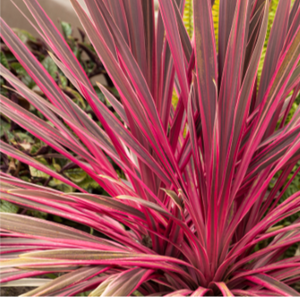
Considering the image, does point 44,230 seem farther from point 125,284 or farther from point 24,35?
point 24,35

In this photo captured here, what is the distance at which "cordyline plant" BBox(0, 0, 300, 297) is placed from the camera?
0.36m

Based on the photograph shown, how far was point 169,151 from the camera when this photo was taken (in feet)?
1.33

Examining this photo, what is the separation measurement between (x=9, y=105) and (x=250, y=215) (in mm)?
482

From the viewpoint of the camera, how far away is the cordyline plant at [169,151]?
358 mm

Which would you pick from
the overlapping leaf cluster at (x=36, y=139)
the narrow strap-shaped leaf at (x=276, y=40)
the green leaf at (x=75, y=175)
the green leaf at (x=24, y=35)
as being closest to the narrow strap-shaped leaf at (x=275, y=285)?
the narrow strap-shaped leaf at (x=276, y=40)

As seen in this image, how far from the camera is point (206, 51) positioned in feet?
1.18

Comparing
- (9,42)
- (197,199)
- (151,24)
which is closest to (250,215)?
(197,199)

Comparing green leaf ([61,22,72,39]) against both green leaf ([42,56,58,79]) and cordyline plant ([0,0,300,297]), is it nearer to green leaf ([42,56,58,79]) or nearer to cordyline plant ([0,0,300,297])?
green leaf ([42,56,58,79])

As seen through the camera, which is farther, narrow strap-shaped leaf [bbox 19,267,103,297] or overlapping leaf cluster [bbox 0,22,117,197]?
overlapping leaf cluster [bbox 0,22,117,197]

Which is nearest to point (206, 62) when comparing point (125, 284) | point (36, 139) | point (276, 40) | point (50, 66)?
point (276, 40)

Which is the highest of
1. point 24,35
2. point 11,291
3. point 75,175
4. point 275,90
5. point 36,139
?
point 24,35

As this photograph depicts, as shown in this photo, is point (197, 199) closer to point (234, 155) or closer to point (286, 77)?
point (234, 155)

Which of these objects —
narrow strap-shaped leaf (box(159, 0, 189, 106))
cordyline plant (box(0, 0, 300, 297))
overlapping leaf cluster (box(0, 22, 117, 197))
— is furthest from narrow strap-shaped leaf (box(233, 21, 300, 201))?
overlapping leaf cluster (box(0, 22, 117, 197))

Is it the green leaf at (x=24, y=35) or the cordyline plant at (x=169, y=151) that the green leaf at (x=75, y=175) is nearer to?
the cordyline plant at (x=169, y=151)
